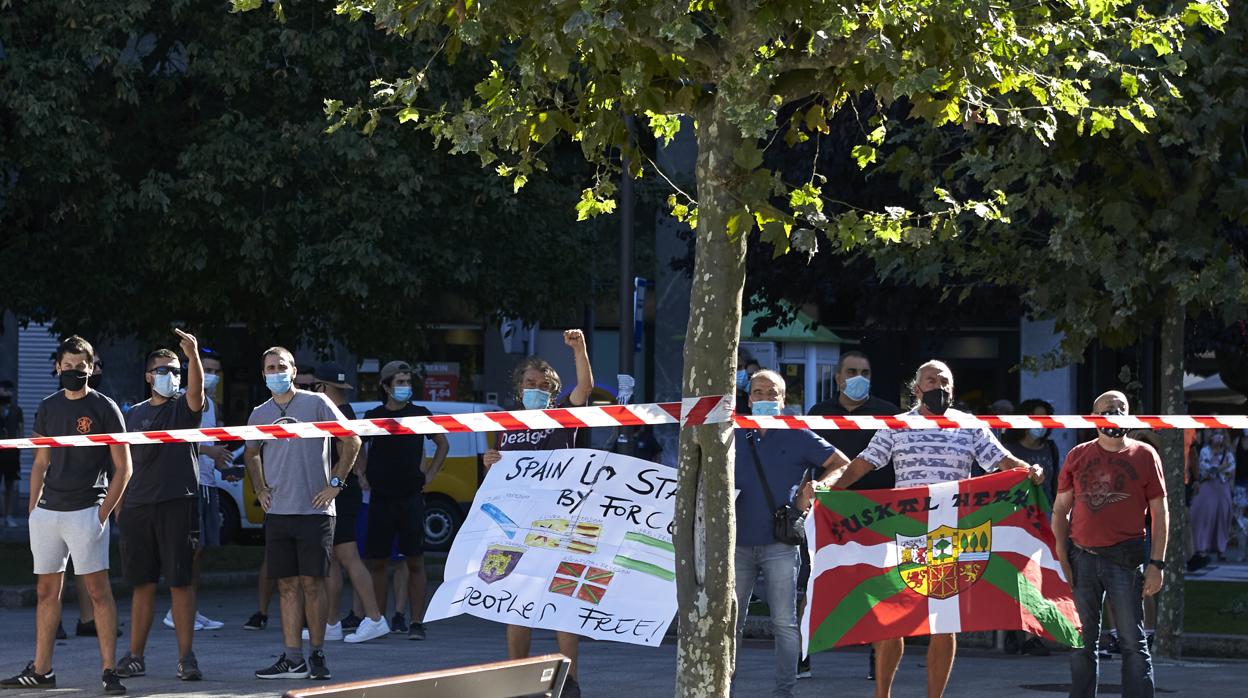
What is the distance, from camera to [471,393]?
33219 millimetres

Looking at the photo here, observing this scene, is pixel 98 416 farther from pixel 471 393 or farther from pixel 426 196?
pixel 471 393

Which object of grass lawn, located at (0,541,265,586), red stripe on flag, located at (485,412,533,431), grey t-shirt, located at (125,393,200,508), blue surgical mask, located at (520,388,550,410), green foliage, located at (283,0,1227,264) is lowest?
grass lawn, located at (0,541,265,586)

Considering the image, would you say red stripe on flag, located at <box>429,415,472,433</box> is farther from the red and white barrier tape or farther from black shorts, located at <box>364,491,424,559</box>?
black shorts, located at <box>364,491,424,559</box>

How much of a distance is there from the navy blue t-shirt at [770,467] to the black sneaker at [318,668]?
2865 millimetres

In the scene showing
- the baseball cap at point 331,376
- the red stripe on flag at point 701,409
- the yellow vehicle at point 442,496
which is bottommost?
the yellow vehicle at point 442,496

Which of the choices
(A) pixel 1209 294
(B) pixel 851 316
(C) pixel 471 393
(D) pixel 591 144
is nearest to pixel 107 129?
(A) pixel 1209 294

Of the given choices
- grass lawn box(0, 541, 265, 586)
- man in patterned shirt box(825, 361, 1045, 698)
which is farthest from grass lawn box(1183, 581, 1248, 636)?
grass lawn box(0, 541, 265, 586)

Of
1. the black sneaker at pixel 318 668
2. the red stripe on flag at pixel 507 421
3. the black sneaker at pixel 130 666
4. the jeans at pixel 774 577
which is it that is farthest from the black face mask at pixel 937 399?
the black sneaker at pixel 130 666

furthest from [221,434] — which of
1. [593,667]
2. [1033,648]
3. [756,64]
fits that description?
[1033,648]

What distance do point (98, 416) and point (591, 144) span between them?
438cm

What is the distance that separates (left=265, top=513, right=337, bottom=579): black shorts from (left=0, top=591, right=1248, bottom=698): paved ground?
64 centimetres

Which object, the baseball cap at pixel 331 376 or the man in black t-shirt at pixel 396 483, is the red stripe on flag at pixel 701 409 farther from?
the baseball cap at pixel 331 376

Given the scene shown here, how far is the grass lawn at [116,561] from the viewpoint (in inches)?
675

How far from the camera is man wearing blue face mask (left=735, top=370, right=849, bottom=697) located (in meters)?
9.02
